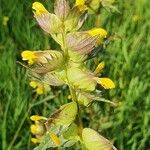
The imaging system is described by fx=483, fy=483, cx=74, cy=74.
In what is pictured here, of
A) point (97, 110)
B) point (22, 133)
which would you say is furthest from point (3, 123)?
point (97, 110)

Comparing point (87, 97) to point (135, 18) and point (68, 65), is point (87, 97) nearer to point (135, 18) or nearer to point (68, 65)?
point (68, 65)

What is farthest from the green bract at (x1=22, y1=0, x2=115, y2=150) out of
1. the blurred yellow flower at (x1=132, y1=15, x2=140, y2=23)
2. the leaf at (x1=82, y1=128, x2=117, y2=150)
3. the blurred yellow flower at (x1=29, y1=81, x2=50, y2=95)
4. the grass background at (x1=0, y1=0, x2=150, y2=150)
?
the blurred yellow flower at (x1=132, y1=15, x2=140, y2=23)

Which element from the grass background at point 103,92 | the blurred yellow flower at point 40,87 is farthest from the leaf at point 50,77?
the blurred yellow flower at point 40,87

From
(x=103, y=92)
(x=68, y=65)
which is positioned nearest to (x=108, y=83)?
(x=68, y=65)

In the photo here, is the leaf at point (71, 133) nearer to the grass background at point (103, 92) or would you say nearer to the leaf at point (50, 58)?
the leaf at point (50, 58)

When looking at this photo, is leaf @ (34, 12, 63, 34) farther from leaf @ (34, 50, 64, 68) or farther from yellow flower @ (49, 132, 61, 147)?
yellow flower @ (49, 132, 61, 147)

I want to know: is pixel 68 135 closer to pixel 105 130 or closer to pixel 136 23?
pixel 105 130
